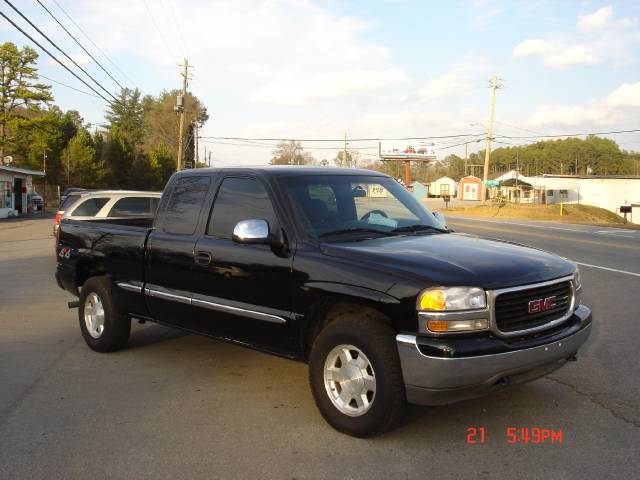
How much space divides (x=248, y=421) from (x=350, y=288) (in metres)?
1.31

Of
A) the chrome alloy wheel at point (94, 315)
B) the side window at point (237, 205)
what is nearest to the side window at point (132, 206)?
the chrome alloy wheel at point (94, 315)

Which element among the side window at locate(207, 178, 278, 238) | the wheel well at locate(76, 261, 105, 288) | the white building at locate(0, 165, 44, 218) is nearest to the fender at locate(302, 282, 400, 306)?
the side window at locate(207, 178, 278, 238)

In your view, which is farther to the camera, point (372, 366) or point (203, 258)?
point (203, 258)

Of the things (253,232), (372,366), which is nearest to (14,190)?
(253,232)

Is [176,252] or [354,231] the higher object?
[354,231]

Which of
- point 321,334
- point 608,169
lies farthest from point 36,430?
point 608,169

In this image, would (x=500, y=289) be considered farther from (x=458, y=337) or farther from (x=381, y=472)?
(x=381, y=472)

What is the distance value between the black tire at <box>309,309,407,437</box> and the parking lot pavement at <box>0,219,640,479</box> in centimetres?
13

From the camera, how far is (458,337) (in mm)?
3805

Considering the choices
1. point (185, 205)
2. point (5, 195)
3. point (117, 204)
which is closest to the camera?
point (185, 205)

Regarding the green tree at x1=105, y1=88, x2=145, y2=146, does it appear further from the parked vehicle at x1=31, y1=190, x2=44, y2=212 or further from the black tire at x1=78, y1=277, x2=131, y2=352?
the black tire at x1=78, y1=277, x2=131, y2=352

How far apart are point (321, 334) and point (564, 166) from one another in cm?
16066

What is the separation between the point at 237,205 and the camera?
5215 mm

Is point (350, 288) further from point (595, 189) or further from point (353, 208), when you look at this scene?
point (595, 189)
